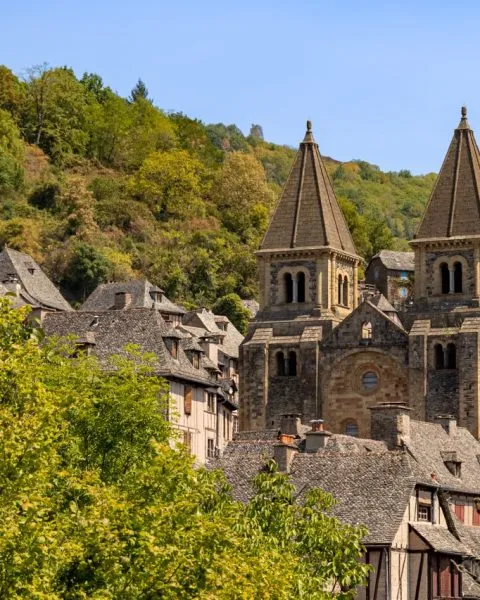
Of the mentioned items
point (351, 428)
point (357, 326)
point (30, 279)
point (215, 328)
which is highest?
point (30, 279)

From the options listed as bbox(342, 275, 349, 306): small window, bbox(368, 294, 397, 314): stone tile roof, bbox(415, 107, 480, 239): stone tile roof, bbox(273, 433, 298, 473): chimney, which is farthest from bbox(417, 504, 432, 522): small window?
bbox(368, 294, 397, 314): stone tile roof

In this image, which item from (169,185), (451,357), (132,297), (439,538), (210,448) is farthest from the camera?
(169,185)

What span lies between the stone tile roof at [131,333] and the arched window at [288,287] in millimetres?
17339

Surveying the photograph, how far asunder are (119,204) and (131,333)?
88.4 meters

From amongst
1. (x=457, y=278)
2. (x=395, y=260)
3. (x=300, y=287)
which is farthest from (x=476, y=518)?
(x=395, y=260)

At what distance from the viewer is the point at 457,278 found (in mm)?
107938

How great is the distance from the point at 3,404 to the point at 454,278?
216 ft

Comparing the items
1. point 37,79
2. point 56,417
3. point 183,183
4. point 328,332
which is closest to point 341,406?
point 328,332

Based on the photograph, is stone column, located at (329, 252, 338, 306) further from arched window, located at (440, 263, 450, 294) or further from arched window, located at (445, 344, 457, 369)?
arched window, located at (445, 344, 457, 369)

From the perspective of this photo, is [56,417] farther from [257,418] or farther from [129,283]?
[129,283]

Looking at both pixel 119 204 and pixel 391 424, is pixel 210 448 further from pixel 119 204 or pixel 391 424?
pixel 119 204

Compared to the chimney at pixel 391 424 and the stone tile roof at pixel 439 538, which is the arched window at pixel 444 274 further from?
the stone tile roof at pixel 439 538

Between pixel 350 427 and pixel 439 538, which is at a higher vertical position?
pixel 350 427

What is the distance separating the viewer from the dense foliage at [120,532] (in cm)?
4175
